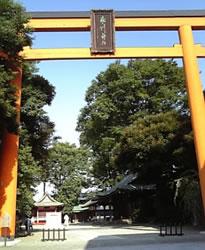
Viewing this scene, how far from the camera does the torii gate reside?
61.0ft

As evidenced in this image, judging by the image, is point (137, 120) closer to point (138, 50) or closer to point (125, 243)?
point (138, 50)

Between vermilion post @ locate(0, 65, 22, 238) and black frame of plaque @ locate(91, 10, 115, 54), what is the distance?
12.6 feet

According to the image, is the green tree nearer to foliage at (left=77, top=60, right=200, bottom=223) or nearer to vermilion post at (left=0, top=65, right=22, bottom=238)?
foliage at (left=77, top=60, right=200, bottom=223)

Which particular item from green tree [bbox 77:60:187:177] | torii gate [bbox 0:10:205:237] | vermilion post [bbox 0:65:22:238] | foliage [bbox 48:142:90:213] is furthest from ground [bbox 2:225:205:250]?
foliage [bbox 48:142:90:213]

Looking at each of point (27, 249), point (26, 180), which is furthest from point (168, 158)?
point (27, 249)

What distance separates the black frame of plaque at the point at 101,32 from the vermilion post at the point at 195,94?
3384 mm

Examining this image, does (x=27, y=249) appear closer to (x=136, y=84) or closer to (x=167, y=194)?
(x=167, y=194)

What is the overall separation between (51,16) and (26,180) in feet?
26.9

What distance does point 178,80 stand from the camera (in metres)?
42.8

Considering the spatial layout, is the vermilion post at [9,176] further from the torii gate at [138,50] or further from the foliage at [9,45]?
the foliage at [9,45]

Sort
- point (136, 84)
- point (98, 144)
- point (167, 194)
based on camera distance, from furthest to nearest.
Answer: point (98, 144)
point (136, 84)
point (167, 194)

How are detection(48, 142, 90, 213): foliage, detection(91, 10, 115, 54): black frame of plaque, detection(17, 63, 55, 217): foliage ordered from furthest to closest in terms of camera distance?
detection(48, 142, 90, 213): foliage
detection(17, 63, 55, 217): foliage
detection(91, 10, 115, 54): black frame of plaque

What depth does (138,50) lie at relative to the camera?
64.3 feet

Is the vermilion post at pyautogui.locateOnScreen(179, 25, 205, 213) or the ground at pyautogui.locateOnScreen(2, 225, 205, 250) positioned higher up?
the vermilion post at pyautogui.locateOnScreen(179, 25, 205, 213)
